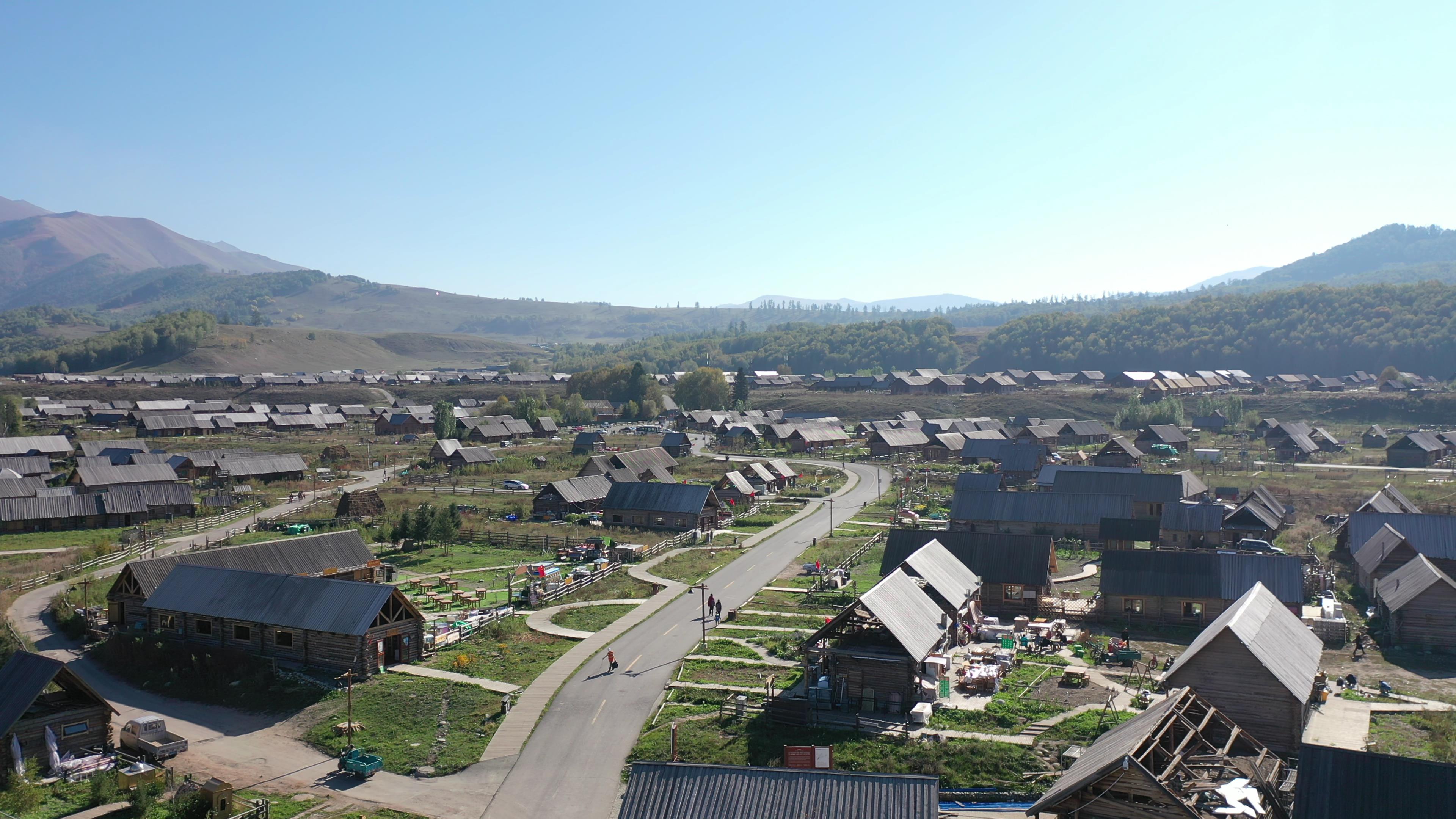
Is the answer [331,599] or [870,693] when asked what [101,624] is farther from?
[870,693]

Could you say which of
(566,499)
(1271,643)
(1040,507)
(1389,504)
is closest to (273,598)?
(566,499)

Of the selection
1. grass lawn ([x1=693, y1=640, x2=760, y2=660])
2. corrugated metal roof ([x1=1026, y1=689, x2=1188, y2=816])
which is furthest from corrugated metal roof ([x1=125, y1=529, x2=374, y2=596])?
corrugated metal roof ([x1=1026, y1=689, x2=1188, y2=816])

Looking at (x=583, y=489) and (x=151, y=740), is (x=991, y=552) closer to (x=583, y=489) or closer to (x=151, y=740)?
(x=151, y=740)

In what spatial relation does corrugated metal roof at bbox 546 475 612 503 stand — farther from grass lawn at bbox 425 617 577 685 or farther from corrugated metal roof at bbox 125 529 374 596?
grass lawn at bbox 425 617 577 685

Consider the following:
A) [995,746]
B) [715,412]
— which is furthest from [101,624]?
[715,412]

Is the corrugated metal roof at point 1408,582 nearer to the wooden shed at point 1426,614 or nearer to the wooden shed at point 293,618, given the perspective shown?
the wooden shed at point 1426,614
